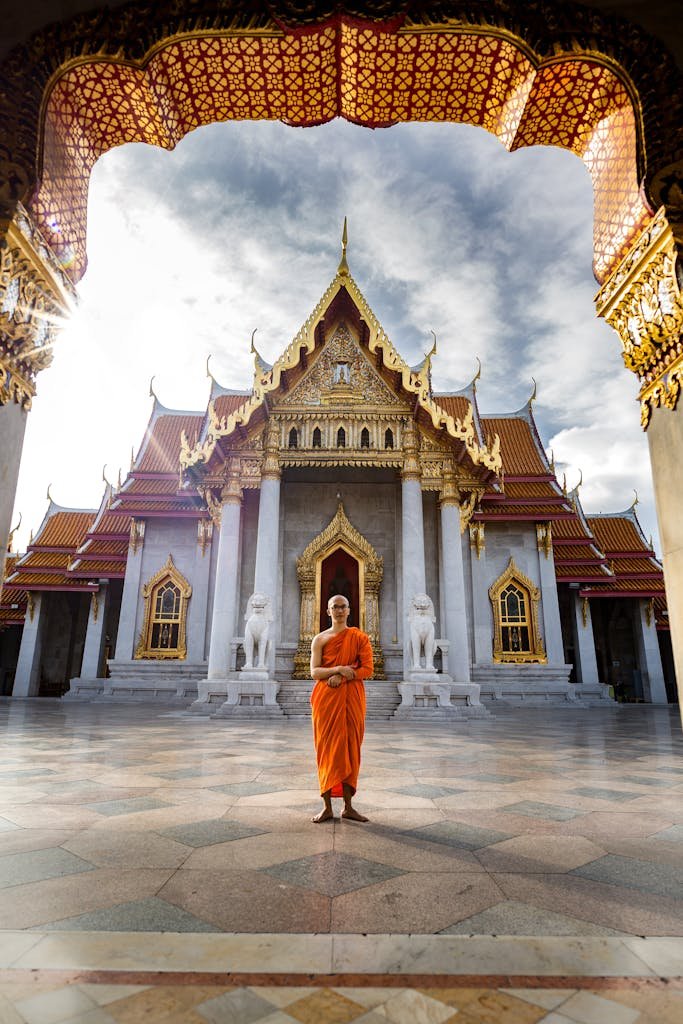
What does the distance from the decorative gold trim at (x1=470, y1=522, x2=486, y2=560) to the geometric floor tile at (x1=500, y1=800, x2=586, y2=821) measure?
13267mm

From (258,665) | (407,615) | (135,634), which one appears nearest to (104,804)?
(258,665)

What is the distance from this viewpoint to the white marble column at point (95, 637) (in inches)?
688

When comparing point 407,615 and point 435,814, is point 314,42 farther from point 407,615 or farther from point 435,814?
point 407,615

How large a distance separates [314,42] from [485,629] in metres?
14.6

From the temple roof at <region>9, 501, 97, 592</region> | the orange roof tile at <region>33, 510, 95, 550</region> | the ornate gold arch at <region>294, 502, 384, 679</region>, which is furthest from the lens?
the orange roof tile at <region>33, 510, 95, 550</region>

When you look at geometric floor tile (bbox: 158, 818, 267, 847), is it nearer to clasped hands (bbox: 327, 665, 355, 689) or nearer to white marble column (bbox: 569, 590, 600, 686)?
clasped hands (bbox: 327, 665, 355, 689)

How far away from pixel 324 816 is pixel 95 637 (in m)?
16.5

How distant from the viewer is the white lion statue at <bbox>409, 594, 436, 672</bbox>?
11.6 meters

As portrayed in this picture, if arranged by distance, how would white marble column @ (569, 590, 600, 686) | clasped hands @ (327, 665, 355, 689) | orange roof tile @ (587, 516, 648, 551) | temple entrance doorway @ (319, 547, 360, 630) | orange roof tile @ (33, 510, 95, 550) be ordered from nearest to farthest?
clasped hands @ (327, 665, 355, 689) → temple entrance doorway @ (319, 547, 360, 630) → white marble column @ (569, 590, 600, 686) → orange roof tile @ (33, 510, 95, 550) → orange roof tile @ (587, 516, 648, 551)

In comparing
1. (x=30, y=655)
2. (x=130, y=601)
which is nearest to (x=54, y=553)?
(x=30, y=655)

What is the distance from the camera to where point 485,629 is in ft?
53.2

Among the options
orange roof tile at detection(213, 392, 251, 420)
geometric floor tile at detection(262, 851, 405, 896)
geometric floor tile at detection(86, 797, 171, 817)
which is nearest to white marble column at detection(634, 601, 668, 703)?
orange roof tile at detection(213, 392, 251, 420)

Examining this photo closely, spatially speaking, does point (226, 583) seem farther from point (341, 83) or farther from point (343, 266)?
point (341, 83)

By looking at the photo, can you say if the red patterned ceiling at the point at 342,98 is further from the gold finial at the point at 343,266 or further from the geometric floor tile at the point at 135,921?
the gold finial at the point at 343,266
